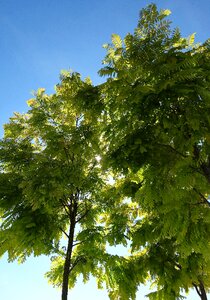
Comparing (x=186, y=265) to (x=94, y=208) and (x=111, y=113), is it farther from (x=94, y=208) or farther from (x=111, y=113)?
(x=111, y=113)

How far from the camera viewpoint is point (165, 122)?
6.23m

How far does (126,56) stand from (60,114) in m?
4.56

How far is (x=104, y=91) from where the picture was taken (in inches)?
289

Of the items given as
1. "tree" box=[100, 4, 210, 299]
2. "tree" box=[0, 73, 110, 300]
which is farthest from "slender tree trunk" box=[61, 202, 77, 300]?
"tree" box=[100, 4, 210, 299]

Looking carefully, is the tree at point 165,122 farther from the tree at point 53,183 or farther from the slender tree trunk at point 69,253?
the slender tree trunk at point 69,253

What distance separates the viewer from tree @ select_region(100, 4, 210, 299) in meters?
5.91

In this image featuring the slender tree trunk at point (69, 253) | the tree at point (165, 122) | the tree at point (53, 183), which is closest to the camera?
Answer: the tree at point (165, 122)

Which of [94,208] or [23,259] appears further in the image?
[94,208]

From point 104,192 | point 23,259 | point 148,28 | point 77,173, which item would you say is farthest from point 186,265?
point 148,28

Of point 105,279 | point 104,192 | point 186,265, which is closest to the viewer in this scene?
point 186,265

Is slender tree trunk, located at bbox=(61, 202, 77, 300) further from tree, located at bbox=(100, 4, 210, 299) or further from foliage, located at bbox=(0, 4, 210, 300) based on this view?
tree, located at bbox=(100, 4, 210, 299)

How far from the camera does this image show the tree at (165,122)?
19.4ft

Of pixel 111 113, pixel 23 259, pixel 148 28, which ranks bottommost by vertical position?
pixel 23 259

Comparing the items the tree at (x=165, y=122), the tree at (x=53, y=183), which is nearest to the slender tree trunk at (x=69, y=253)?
the tree at (x=53, y=183)
